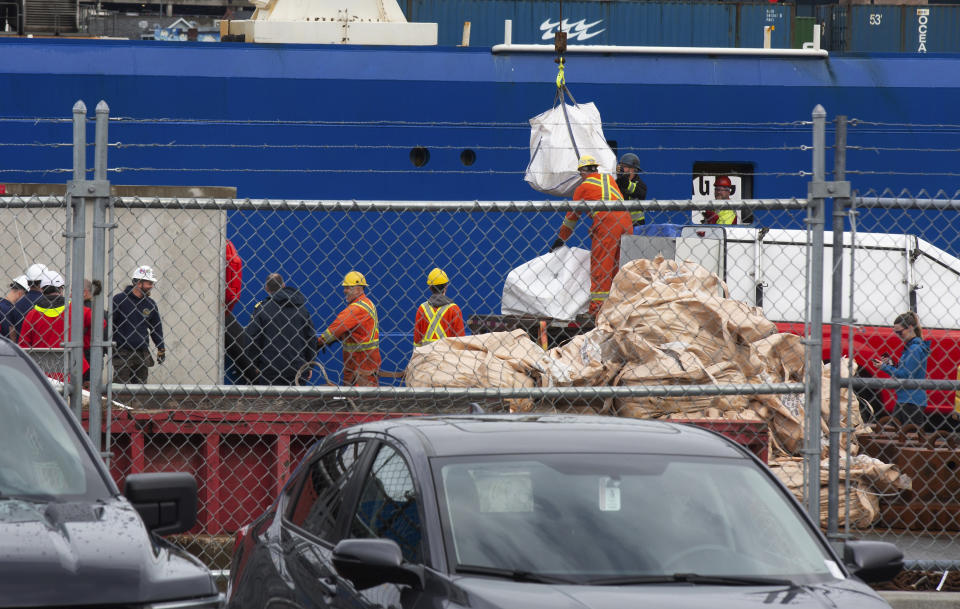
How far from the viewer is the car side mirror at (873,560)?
4.26 m

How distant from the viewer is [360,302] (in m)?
12.0

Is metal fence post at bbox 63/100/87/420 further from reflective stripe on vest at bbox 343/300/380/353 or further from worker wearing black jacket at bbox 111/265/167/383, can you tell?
reflective stripe on vest at bbox 343/300/380/353

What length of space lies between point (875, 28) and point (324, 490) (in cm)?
2503

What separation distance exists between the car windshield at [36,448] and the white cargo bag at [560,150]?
9446 millimetres

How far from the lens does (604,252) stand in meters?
10.6

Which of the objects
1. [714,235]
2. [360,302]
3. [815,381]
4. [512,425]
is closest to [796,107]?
[714,235]

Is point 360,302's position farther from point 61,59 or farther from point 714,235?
point 61,59

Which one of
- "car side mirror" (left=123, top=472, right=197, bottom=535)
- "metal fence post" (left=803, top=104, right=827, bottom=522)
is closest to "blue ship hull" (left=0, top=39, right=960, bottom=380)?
"metal fence post" (left=803, top=104, right=827, bottom=522)

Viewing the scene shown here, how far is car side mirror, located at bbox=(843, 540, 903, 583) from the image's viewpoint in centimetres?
426

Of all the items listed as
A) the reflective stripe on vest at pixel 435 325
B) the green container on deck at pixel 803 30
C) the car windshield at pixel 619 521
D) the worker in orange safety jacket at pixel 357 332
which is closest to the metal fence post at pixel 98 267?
the car windshield at pixel 619 521

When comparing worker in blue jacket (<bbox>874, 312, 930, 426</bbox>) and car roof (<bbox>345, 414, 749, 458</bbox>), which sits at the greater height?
car roof (<bbox>345, 414, 749, 458</bbox>)

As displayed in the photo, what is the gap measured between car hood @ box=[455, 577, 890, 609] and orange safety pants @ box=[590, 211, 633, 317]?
5747mm

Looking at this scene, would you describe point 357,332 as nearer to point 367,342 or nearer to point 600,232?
point 367,342

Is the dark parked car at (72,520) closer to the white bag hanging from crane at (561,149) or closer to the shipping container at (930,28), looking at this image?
the white bag hanging from crane at (561,149)
